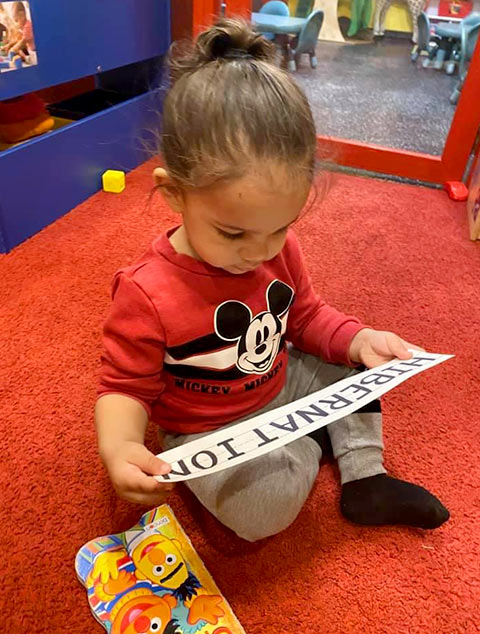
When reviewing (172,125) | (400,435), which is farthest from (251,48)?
(400,435)

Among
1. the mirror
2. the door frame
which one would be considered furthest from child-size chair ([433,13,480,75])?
the door frame

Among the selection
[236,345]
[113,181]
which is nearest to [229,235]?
[236,345]

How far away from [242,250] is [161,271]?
10 cm

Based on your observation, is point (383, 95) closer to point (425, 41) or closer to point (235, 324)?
point (425, 41)

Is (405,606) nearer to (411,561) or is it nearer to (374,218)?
(411,561)

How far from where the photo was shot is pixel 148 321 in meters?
0.58

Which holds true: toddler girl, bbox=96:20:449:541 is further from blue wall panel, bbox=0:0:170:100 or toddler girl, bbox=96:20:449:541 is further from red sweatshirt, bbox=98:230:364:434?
blue wall panel, bbox=0:0:170:100

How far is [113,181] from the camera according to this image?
145 centimetres

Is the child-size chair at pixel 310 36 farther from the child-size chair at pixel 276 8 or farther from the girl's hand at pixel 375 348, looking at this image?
the girl's hand at pixel 375 348

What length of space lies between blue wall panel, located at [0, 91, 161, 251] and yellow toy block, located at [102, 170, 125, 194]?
0.02 m

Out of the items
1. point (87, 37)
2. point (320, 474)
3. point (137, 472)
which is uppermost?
point (87, 37)

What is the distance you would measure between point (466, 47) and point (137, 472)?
5.48 feet

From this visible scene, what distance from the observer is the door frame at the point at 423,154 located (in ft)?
5.06

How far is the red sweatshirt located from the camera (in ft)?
1.92
